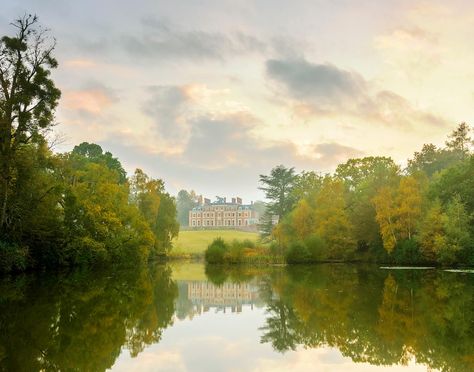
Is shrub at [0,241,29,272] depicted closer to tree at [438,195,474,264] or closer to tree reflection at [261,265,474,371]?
tree reflection at [261,265,474,371]

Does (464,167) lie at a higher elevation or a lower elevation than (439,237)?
higher

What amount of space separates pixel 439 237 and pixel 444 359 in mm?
37398

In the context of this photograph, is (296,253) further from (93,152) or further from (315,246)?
(93,152)

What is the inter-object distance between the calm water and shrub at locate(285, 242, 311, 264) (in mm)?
31293

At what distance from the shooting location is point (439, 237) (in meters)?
44.6

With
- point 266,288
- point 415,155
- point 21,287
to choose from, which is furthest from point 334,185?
point 21,287

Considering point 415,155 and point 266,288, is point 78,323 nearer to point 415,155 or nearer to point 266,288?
point 266,288

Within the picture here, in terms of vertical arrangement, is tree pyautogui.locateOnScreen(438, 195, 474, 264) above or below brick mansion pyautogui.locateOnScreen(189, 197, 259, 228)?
below

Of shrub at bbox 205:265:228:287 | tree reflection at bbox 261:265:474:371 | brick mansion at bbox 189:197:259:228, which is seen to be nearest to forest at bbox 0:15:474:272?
shrub at bbox 205:265:228:287

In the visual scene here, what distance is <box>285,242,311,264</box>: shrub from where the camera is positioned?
53688 mm

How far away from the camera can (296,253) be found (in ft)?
177

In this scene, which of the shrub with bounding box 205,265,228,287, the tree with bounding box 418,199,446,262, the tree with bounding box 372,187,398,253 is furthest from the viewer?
the tree with bounding box 372,187,398,253

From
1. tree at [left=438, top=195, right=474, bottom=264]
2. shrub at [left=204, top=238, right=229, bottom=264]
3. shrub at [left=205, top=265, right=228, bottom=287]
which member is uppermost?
tree at [left=438, top=195, right=474, bottom=264]

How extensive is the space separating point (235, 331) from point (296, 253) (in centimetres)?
4117
